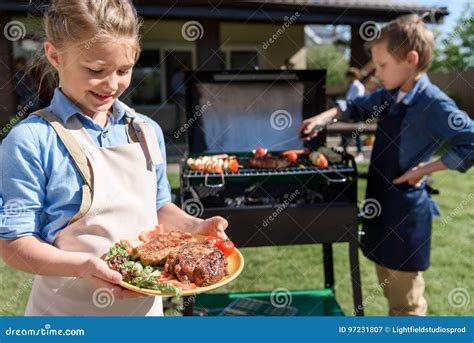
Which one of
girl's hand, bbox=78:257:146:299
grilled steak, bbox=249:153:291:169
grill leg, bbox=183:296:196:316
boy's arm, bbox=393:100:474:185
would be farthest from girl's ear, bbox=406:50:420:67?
girl's hand, bbox=78:257:146:299

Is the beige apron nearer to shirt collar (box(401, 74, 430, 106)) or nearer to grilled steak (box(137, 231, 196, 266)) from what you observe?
grilled steak (box(137, 231, 196, 266))

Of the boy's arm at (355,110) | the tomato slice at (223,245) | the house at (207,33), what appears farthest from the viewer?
the boy's arm at (355,110)

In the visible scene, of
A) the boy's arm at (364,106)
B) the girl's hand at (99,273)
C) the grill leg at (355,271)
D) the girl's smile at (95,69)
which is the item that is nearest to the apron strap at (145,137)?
the girl's smile at (95,69)

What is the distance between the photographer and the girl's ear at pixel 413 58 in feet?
8.20

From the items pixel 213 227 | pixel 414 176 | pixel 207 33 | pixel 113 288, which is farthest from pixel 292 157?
pixel 207 33

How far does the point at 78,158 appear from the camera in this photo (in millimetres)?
1442

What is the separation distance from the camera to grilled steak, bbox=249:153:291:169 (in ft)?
9.20

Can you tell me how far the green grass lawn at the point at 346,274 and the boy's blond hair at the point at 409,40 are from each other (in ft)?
3.27

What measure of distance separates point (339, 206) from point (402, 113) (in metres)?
0.63

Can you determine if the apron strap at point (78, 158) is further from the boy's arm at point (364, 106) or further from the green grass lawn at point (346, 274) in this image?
the boy's arm at point (364, 106)

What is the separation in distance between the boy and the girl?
1.52 m
